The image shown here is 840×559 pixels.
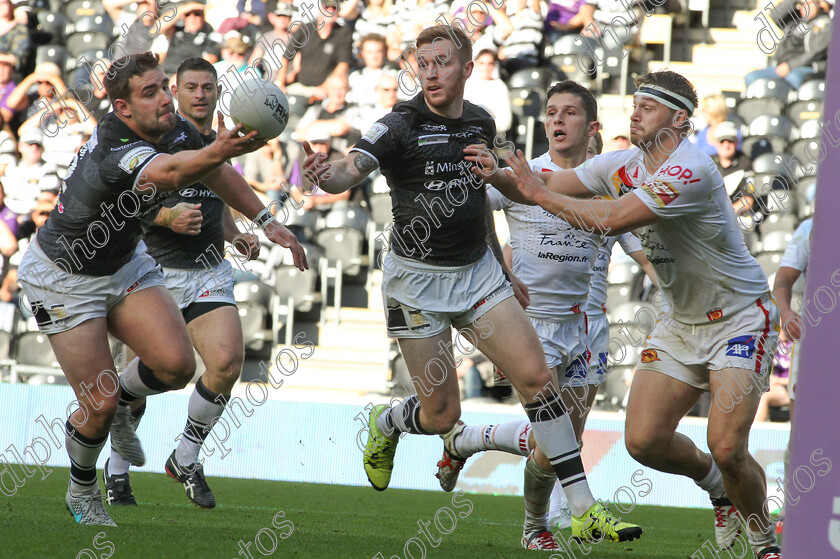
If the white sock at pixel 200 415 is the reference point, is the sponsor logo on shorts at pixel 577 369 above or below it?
above

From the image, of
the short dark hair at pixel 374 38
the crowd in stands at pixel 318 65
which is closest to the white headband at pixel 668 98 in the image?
the crowd in stands at pixel 318 65

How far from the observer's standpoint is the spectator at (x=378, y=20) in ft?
48.1

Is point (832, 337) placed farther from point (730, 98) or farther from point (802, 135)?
point (730, 98)

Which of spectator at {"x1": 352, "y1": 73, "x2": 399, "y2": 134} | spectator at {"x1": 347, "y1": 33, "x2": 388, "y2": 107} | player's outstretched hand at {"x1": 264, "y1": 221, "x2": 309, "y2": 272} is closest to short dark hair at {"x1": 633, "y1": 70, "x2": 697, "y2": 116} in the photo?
player's outstretched hand at {"x1": 264, "y1": 221, "x2": 309, "y2": 272}

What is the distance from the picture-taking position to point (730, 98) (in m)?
14.8

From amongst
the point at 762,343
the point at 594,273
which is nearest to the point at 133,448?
the point at 594,273

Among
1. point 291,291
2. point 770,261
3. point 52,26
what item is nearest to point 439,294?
point 770,261

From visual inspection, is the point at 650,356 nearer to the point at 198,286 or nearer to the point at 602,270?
the point at 602,270

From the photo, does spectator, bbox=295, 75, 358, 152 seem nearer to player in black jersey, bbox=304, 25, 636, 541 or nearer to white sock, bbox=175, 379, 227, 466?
white sock, bbox=175, 379, 227, 466

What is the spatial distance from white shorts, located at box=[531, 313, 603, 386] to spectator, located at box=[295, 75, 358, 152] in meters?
7.40

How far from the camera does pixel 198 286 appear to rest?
23.0 feet

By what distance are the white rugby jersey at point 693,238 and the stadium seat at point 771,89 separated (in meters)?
9.85

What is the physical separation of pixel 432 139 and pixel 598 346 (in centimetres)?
243

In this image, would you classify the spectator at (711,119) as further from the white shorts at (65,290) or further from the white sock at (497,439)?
the white shorts at (65,290)
